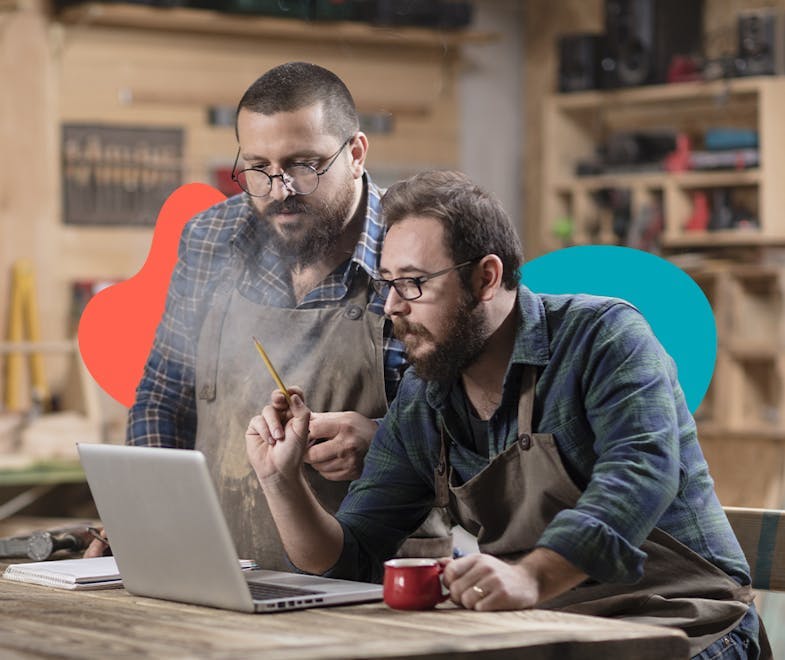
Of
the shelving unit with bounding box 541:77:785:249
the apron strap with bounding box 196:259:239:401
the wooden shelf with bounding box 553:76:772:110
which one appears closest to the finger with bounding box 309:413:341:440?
the apron strap with bounding box 196:259:239:401

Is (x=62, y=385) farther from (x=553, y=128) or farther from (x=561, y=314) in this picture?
(x=561, y=314)

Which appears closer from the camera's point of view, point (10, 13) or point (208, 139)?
point (10, 13)

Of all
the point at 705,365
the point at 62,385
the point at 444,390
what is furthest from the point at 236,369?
the point at 62,385

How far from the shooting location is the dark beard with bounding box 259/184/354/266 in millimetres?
2590

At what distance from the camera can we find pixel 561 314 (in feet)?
7.13

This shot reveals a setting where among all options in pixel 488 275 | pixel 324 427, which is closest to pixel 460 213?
pixel 488 275

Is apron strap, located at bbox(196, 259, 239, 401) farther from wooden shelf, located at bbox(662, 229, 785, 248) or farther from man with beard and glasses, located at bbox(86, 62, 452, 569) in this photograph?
wooden shelf, located at bbox(662, 229, 785, 248)

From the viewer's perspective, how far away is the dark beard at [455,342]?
214 centimetres

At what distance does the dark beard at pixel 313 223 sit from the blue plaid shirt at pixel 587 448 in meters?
0.41

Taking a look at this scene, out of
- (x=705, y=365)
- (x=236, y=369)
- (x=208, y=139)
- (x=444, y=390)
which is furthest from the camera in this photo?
(x=208, y=139)

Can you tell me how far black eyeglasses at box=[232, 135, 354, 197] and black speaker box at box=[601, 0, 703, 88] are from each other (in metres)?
3.74

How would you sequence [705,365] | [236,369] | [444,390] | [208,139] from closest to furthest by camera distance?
[444,390], [705,365], [236,369], [208,139]

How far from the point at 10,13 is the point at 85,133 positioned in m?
0.53

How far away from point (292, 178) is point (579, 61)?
12.9ft
